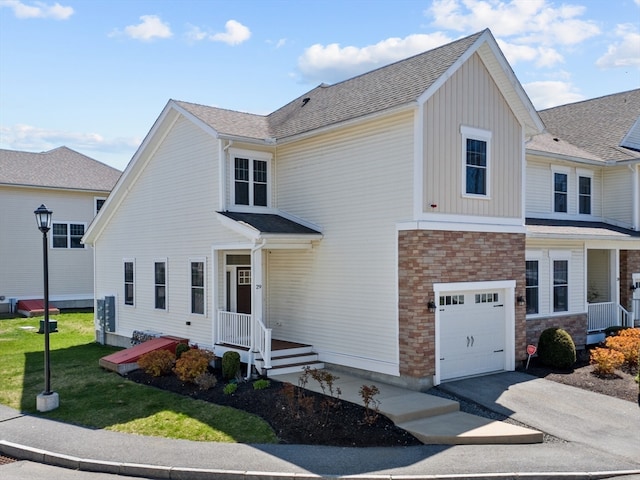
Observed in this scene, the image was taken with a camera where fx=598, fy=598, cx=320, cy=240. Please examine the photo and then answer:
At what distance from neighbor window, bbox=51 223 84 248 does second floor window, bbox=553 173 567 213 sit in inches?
875

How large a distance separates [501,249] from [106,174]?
24.6 metres

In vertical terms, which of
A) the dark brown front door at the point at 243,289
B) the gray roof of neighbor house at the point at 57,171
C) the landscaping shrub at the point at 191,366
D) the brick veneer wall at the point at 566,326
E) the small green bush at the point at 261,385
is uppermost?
the gray roof of neighbor house at the point at 57,171

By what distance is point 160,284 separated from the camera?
19219 millimetres

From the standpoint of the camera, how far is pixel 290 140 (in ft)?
53.8

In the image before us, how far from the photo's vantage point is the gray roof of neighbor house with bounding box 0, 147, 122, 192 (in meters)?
29.5

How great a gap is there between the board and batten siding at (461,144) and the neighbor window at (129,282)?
1158cm

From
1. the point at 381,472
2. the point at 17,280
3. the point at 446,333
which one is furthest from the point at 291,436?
the point at 17,280

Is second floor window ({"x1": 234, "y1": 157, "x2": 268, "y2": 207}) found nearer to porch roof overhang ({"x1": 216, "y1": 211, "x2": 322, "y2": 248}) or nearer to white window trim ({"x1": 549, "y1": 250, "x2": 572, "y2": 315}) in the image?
porch roof overhang ({"x1": 216, "y1": 211, "x2": 322, "y2": 248})

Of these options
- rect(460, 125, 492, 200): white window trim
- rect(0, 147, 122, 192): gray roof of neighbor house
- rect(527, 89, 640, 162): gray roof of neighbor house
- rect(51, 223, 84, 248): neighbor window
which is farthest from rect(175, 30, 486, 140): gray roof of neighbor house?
rect(51, 223, 84, 248): neighbor window

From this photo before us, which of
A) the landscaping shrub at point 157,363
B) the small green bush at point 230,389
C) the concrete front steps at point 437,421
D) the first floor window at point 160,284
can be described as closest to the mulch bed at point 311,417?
the small green bush at point 230,389

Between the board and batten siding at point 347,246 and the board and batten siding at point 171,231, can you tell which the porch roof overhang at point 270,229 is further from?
the board and batten siding at point 171,231

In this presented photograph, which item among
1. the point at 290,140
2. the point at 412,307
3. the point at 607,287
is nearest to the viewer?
the point at 412,307

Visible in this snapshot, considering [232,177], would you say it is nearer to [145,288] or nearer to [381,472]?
[145,288]

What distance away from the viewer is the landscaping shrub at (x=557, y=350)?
15281mm
